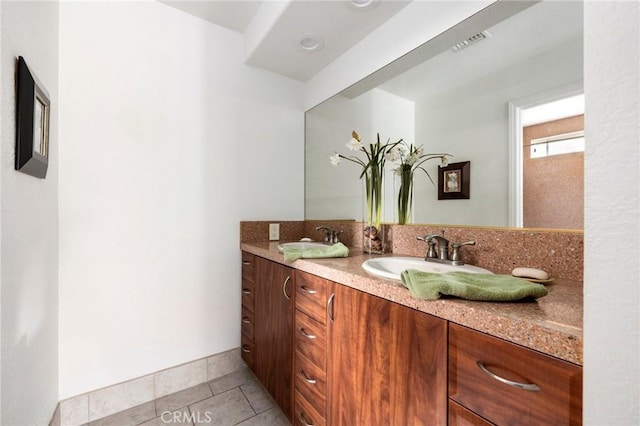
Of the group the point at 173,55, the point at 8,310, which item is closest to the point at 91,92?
the point at 173,55

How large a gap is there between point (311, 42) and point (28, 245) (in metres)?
1.73

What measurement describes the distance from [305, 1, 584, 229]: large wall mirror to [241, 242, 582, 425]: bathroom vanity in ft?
1.30

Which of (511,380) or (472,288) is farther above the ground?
(472,288)

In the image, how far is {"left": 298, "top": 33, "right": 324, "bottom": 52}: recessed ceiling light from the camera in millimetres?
1627

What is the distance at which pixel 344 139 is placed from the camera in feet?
A: 6.15

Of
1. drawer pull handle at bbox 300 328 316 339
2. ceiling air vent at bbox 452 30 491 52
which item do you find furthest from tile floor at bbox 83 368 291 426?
ceiling air vent at bbox 452 30 491 52

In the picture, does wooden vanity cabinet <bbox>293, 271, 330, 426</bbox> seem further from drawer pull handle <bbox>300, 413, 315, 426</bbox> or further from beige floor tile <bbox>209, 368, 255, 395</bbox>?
beige floor tile <bbox>209, 368, 255, 395</bbox>

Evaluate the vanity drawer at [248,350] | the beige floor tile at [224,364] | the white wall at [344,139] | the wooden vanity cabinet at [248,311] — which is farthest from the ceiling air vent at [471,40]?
the beige floor tile at [224,364]

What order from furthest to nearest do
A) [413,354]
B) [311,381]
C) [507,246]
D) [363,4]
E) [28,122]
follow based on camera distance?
[363,4] → [311,381] → [507,246] → [28,122] → [413,354]

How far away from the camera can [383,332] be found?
80 centimetres

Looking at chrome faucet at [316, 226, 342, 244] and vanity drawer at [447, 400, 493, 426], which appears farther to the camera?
chrome faucet at [316, 226, 342, 244]

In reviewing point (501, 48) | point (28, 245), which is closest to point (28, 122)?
point (28, 245)

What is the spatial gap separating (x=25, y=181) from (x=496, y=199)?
1769 millimetres

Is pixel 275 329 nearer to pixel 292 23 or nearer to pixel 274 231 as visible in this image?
pixel 274 231
